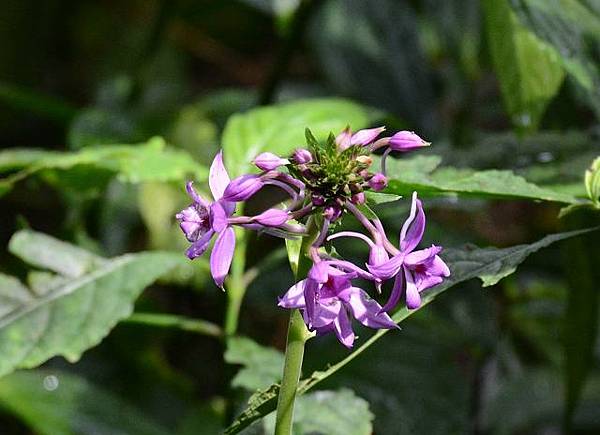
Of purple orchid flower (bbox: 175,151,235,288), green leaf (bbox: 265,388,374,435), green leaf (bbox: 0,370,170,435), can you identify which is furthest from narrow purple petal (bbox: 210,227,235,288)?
green leaf (bbox: 0,370,170,435)

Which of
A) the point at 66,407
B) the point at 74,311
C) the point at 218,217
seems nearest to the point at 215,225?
the point at 218,217

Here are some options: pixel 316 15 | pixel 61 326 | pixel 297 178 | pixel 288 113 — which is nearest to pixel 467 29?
pixel 316 15

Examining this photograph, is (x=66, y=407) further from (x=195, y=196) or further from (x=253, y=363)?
(x=195, y=196)

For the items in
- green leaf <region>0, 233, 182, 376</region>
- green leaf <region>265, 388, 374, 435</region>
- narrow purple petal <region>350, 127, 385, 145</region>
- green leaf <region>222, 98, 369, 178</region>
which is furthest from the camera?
green leaf <region>222, 98, 369, 178</region>

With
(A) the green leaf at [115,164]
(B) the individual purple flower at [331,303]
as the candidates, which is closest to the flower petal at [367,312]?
(B) the individual purple flower at [331,303]

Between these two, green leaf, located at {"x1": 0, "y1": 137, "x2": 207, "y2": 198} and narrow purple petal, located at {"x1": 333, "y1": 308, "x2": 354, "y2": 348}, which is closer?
narrow purple petal, located at {"x1": 333, "y1": 308, "x2": 354, "y2": 348}

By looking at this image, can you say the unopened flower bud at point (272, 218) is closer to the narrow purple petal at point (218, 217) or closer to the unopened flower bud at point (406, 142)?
the narrow purple petal at point (218, 217)

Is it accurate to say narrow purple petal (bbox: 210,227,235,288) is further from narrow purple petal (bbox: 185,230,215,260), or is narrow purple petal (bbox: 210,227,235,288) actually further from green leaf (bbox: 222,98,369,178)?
green leaf (bbox: 222,98,369,178)
